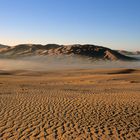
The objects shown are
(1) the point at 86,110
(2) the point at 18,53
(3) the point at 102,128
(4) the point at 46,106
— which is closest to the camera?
(3) the point at 102,128

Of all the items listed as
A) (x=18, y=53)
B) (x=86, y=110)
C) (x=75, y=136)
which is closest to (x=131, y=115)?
(x=86, y=110)

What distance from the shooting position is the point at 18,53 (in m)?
128

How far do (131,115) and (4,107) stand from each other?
21.0 feet

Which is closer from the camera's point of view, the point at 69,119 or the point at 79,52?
the point at 69,119

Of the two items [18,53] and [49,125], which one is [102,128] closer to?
[49,125]

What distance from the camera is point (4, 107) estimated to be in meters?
13.5

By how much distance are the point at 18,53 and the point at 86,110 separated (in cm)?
11870

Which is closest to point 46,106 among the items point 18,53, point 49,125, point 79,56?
point 49,125

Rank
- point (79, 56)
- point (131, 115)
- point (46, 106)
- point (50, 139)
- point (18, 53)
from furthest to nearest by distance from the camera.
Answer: point (18, 53), point (79, 56), point (46, 106), point (131, 115), point (50, 139)

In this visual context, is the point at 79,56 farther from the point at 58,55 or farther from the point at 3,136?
the point at 3,136

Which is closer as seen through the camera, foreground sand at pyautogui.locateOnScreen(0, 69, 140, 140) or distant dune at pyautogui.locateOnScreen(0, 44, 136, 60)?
foreground sand at pyautogui.locateOnScreen(0, 69, 140, 140)

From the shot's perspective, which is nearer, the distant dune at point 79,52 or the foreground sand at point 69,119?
the foreground sand at point 69,119

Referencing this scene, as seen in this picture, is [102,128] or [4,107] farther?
[4,107]

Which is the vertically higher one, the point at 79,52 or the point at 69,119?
the point at 79,52
